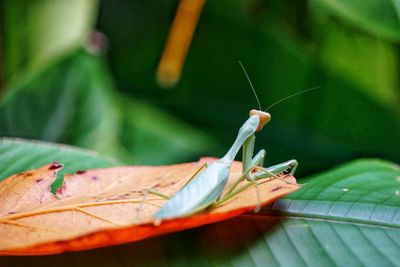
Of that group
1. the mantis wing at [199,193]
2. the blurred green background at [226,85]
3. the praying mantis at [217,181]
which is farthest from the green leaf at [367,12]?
the mantis wing at [199,193]

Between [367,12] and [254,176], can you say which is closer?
[254,176]

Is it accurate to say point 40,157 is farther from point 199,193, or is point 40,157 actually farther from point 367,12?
point 367,12

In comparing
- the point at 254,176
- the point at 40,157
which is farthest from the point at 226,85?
the point at 254,176

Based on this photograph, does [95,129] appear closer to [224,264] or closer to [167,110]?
[167,110]

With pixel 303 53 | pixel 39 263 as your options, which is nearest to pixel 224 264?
pixel 39 263

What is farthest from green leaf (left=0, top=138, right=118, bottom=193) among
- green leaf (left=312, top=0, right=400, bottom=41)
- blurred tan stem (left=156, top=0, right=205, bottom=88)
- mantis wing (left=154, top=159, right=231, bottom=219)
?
blurred tan stem (left=156, top=0, right=205, bottom=88)

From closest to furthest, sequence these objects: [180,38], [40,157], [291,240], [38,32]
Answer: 1. [291,240]
2. [40,157]
3. [38,32]
4. [180,38]

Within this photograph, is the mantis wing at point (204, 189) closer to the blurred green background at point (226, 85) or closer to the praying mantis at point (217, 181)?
the praying mantis at point (217, 181)
